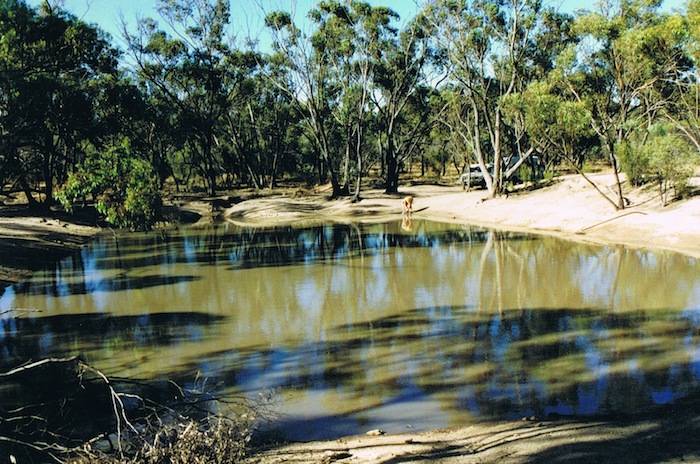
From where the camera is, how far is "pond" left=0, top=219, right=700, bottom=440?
22.9 ft

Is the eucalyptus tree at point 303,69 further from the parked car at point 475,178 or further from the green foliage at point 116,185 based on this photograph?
the green foliage at point 116,185

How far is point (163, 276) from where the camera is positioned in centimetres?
1669

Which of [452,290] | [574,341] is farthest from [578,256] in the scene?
[574,341]

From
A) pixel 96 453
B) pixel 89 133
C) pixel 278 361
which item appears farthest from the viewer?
pixel 89 133

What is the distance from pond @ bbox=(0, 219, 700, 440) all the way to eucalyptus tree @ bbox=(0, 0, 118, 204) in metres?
6.03

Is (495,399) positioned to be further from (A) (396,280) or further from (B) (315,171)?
(B) (315,171)

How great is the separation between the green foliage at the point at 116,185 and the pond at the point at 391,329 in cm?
208

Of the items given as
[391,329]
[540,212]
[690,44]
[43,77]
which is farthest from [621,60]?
[43,77]

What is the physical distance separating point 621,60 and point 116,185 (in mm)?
20185

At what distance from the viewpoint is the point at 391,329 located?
1034 centimetres

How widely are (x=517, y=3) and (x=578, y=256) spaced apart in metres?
18.3

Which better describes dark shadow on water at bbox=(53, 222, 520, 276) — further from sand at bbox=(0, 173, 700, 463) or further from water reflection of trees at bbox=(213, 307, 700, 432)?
water reflection of trees at bbox=(213, 307, 700, 432)

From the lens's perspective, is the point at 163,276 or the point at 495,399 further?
the point at 163,276

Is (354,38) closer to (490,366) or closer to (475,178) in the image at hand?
(475,178)
